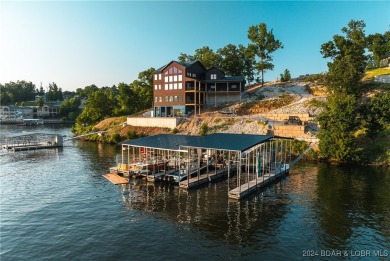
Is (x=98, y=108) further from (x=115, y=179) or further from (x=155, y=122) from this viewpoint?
(x=115, y=179)

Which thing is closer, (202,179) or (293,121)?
(202,179)

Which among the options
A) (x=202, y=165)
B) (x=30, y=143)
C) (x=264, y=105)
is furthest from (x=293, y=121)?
(x=30, y=143)

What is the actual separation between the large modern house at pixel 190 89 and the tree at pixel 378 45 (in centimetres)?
5415

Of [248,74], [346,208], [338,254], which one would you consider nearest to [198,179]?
[346,208]

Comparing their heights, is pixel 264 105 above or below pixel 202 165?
above

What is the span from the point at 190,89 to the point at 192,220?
60436 millimetres

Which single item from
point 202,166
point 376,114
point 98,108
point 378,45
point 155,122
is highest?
point 378,45

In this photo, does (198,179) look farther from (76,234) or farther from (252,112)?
(252,112)

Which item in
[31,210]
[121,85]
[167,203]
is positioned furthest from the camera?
[121,85]

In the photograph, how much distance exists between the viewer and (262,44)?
101 m

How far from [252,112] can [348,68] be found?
26524mm

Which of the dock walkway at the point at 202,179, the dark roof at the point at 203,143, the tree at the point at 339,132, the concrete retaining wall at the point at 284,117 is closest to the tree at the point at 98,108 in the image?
the concrete retaining wall at the point at 284,117

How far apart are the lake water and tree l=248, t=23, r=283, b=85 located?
64937 mm

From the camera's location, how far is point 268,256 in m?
21.0
